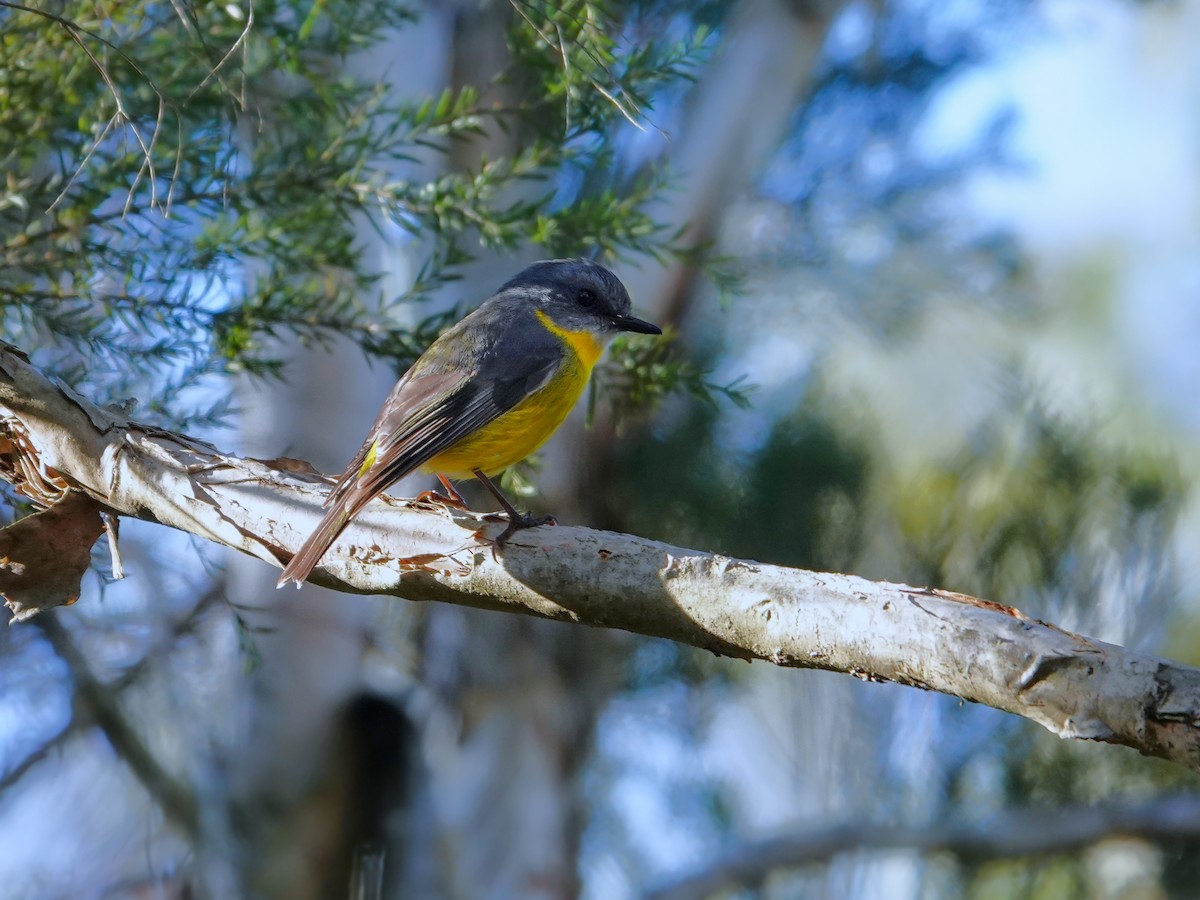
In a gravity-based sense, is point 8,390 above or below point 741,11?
below

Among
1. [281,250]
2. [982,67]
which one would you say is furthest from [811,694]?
[982,67]

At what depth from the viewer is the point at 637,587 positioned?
177cm

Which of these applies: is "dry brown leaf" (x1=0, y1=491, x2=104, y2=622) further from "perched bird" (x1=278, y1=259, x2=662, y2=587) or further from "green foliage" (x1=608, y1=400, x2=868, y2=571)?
→ "green foliage" (x1=608, y1=400, x2=868, y2=571)

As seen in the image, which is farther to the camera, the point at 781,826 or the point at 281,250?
the point at 781,826

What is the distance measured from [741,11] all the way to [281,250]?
10.4 feet

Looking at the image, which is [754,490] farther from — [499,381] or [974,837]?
[499,381]

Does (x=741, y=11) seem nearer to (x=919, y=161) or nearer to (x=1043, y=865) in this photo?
(x=919, y=161)

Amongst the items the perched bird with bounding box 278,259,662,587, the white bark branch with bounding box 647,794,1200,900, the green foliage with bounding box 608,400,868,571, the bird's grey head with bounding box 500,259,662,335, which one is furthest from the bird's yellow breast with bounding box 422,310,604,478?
the white bark branch with bounding box 647,794,1200,900

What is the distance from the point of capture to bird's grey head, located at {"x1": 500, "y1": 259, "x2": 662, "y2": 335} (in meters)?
3.38

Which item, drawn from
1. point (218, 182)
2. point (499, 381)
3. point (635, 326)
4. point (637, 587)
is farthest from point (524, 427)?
point (637, 587)

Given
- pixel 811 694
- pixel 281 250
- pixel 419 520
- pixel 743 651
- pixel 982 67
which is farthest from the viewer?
pixel 982 67

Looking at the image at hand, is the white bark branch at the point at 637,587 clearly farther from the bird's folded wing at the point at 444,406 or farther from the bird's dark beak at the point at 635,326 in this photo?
the bird's dark beak at the point at 635,326

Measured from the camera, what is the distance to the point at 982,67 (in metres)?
5.34

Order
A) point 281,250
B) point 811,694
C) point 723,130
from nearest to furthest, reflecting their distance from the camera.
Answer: point 281,250, point 811,694, point 723,130
